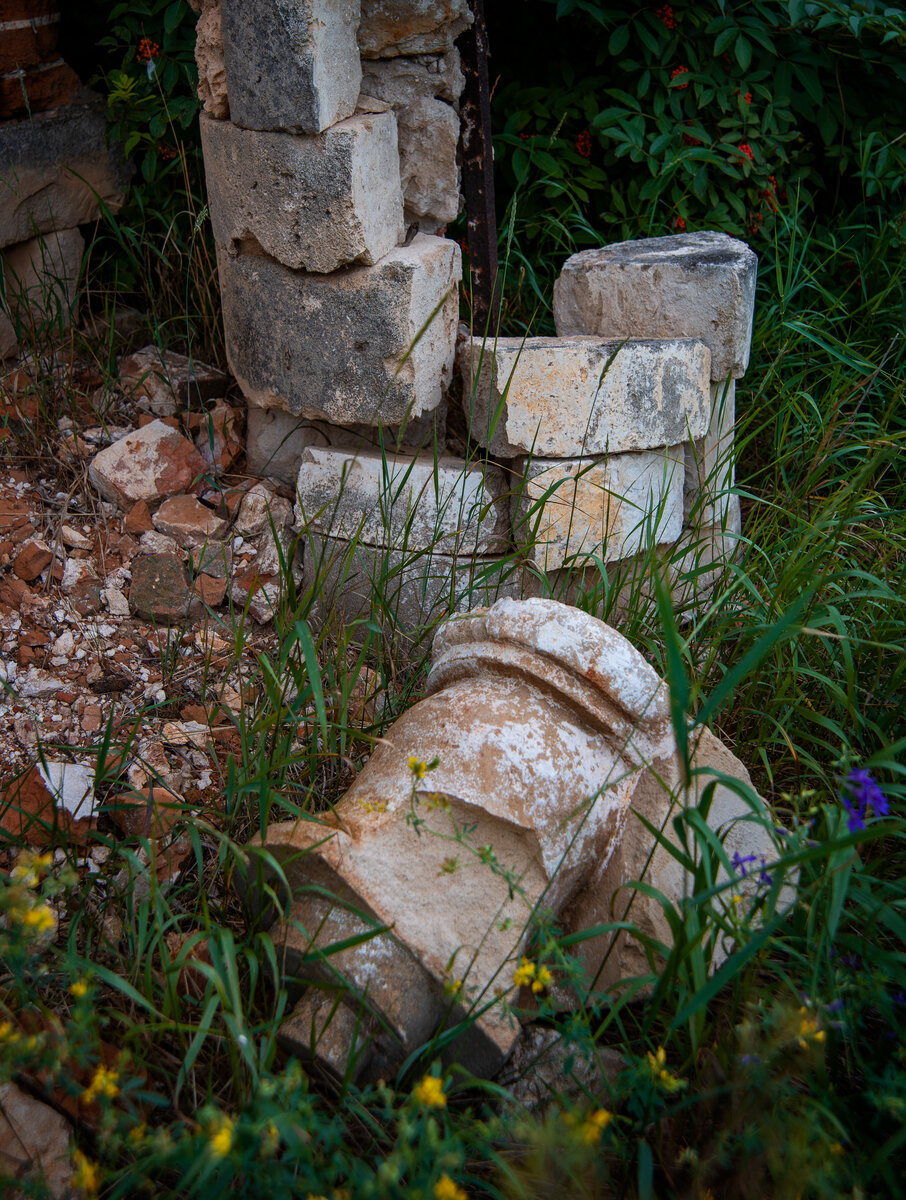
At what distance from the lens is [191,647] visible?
2832 millimetres

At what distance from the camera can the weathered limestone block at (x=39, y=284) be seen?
344 cm

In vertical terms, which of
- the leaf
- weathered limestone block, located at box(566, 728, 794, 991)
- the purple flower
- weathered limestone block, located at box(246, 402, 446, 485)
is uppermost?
the leaf

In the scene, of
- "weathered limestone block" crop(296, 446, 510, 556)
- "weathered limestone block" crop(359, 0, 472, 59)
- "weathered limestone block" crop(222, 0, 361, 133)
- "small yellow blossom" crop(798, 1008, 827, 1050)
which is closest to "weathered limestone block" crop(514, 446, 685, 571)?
"weathered limestone block" crop(296, 446, 510, 556)

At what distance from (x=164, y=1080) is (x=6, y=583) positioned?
1.78 metres

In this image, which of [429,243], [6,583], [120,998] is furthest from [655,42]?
[120,998]

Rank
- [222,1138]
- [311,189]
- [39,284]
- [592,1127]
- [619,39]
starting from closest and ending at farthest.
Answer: [222,1138], [592,1127], [311,189], [619,39], [39,284]

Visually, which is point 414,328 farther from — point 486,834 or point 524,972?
point 524,972

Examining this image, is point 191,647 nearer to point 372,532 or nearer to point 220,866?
point 372,532

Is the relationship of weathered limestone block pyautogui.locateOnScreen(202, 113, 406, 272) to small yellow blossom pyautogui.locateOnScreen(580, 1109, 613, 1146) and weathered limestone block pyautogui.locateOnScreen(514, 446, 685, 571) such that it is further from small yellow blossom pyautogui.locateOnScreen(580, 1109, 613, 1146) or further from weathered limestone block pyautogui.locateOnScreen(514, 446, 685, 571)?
small yellow blossom pyautogui.locateOnScreen(580, 1109, 613, 1146)

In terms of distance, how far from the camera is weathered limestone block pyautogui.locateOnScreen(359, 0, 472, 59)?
271cm

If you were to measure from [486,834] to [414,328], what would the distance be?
5.63ft

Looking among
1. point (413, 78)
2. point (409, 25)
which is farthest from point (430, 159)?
point (409, 25)

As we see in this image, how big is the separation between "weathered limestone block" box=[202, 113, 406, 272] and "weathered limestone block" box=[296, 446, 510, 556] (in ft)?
2.01

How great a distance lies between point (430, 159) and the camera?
2.95 meters
